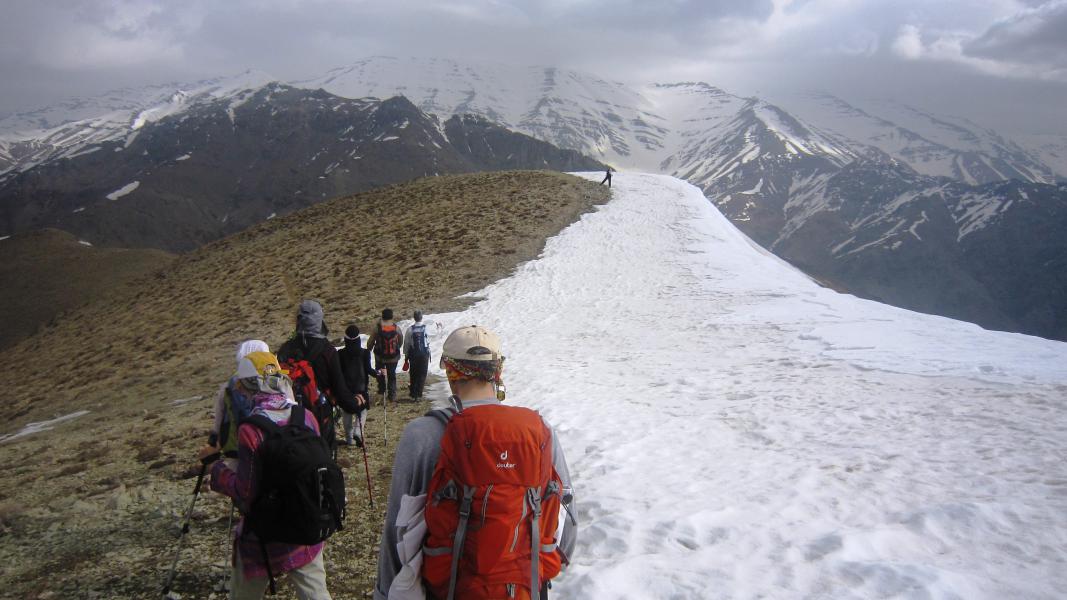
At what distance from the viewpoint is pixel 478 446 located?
3014 millimetres

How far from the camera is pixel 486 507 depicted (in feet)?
9.81

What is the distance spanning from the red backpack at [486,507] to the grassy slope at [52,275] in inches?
2048

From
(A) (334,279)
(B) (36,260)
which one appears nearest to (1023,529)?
(A) (334,279)

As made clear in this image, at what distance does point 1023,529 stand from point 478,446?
18.7 ft

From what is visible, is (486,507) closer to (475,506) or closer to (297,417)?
(475,506)

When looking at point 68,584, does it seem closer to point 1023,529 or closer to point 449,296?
point 1023,529

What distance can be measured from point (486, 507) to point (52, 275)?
230 ft

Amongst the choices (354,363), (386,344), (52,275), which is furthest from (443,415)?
(52,275)

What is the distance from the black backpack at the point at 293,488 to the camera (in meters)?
4.31

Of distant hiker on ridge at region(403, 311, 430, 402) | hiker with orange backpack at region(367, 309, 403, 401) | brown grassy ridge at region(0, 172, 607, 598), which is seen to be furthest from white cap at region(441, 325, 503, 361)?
distant hiker on ridge at region(403, 311, 430, 402)

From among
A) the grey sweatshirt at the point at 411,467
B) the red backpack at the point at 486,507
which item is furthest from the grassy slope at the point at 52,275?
the red backpack at the point at 486,507

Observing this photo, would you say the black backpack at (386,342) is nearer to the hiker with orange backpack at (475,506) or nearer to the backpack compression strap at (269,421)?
the backpack compression strap at (269,421)

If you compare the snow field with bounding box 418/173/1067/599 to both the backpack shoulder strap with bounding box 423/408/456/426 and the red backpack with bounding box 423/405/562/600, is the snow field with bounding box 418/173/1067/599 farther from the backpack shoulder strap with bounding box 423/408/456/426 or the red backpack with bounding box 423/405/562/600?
the backpack shoulder strap with bounding box 423/408/456/426

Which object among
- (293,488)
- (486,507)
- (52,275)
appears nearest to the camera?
(486,507)
